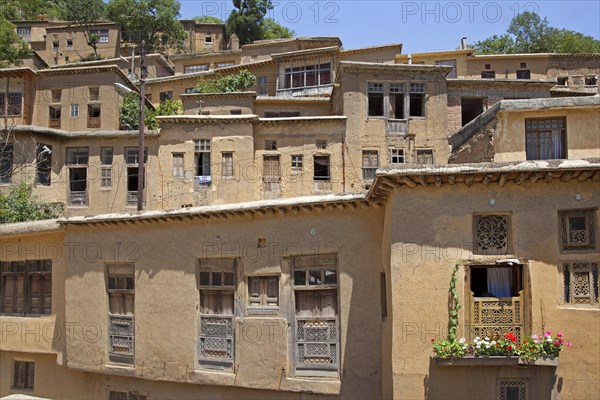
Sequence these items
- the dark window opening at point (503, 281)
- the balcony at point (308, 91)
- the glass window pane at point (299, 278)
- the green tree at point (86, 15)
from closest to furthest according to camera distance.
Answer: the dark window opening at point (503, 281)
the glass window pane at point (299, 278)
the balcony at point (308, 91)
the green tree at point (86, 15)

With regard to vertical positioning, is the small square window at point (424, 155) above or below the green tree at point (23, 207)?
above

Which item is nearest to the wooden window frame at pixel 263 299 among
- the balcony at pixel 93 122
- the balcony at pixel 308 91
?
the balcony at pixel 308 91

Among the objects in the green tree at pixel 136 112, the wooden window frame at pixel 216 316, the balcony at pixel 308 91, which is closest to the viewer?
the wooden window frame at pixel 216 316

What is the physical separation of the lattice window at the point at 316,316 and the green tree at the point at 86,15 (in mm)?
42934

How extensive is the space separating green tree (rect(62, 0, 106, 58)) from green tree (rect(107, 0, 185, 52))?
185 centimetres

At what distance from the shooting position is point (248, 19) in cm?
5609

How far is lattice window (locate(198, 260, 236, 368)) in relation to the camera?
14455 mm

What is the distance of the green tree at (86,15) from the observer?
173ft

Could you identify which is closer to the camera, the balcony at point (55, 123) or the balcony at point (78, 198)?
the balcony at point (78, 198)

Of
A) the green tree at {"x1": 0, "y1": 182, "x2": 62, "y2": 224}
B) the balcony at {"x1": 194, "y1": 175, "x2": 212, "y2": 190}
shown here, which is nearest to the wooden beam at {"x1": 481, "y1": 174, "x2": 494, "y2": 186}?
the balcony at {"x1": 194, "y1": 175, "x2": 212, "y2": 190}

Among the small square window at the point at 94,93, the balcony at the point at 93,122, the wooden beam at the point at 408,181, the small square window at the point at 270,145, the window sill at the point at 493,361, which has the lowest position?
the window sill at the point at 493,361

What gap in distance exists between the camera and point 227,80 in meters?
36.6

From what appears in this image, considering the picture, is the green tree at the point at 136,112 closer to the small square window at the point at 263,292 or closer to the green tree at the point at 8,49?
the green tree at the point at 8,49

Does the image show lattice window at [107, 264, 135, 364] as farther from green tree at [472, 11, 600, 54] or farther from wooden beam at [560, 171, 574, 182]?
green tree at [472, 11, 600, 54]
